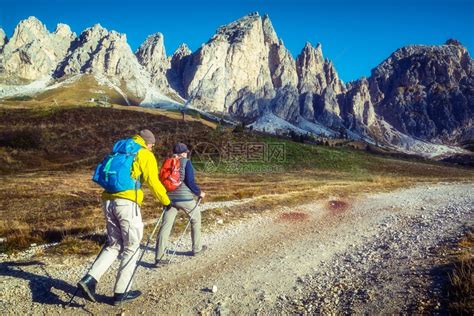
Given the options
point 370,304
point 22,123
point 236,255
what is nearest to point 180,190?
point 236,255

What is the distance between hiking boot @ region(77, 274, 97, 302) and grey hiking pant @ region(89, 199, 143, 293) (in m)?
0.09

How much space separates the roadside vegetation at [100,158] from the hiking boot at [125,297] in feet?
11.3

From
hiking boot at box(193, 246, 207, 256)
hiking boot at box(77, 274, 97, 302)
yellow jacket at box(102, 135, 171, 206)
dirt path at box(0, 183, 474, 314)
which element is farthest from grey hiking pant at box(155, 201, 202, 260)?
yellow jacket at box(102, 135, 171, 206)

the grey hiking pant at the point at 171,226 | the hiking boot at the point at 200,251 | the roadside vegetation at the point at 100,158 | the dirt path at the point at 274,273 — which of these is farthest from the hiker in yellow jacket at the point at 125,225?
the roadside vegetation at the point at 100,158

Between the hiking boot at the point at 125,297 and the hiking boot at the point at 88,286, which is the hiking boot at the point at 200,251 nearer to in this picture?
the hiking boot at the point at 125,297

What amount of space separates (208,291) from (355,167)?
49.6 m

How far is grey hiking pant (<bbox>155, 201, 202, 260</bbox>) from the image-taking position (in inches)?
391

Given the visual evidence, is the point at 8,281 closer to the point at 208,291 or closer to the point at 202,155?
the point at 208,291

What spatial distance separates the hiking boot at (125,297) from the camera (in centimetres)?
742

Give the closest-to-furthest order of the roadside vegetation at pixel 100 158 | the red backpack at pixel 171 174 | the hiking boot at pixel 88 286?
the hiking boot at pixel 88 286 < the red backpack at pixel 171 174 < the roadside vegetation at pixel 100 158

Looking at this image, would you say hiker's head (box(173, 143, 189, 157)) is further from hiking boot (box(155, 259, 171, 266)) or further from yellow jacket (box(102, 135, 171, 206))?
hiking boot (box(155, 259, 171, 266))

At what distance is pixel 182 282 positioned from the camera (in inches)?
339

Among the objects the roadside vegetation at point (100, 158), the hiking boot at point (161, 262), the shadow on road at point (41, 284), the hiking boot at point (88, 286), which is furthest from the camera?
the roadside vegetation at point (100, 158)

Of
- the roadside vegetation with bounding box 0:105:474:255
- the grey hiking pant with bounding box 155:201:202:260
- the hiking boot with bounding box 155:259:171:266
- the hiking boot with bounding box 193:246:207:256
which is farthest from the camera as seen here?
the roadside vegetation with bounding box 0:105:474:255
